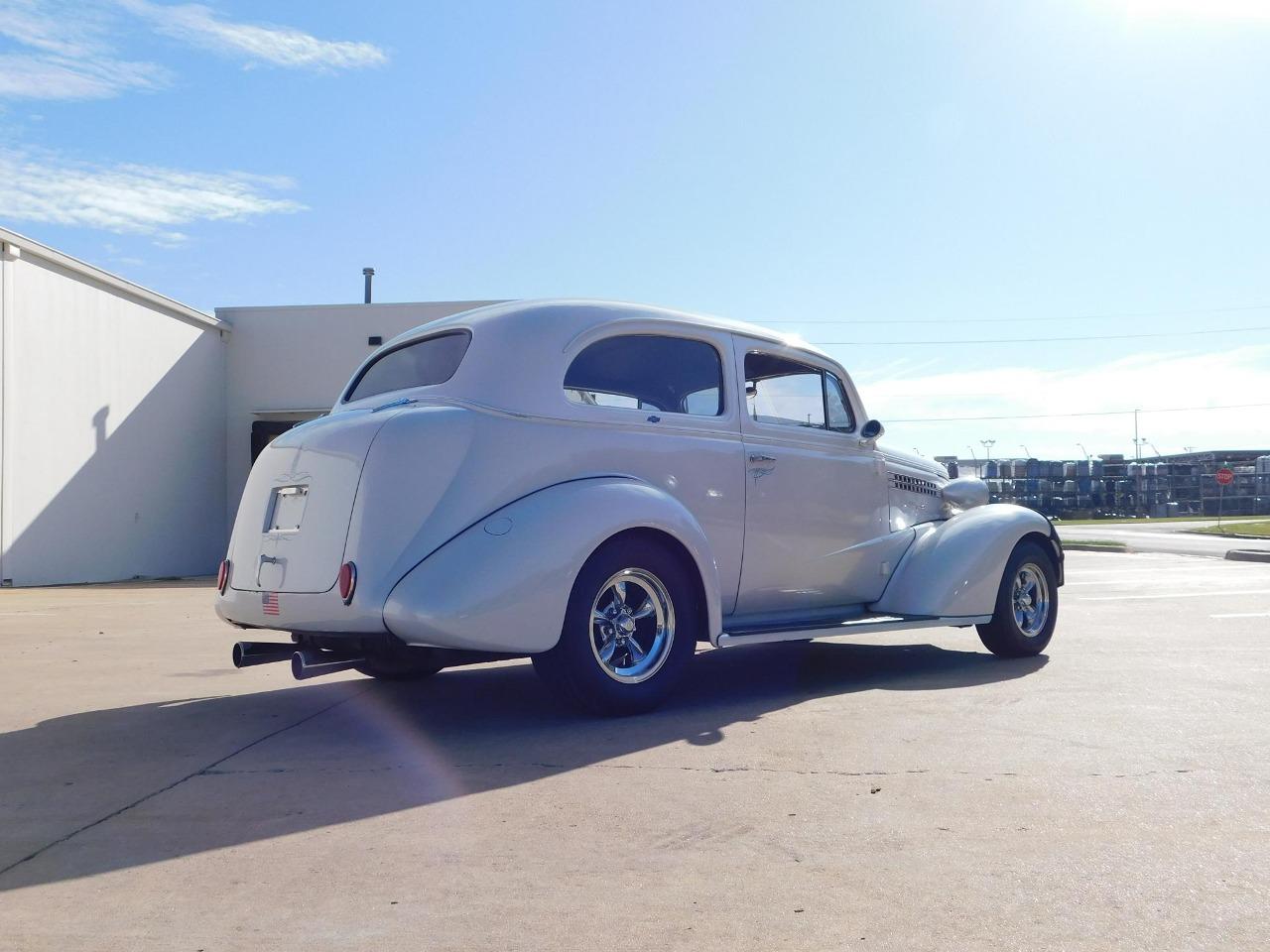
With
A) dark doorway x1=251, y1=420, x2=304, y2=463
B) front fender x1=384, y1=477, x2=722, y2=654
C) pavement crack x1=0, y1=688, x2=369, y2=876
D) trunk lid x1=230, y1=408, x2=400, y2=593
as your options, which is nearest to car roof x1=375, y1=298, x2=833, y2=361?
trunk lid x1=230, y1=408, x2=400, y2=593

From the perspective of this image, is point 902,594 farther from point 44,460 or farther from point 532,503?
point 44,460

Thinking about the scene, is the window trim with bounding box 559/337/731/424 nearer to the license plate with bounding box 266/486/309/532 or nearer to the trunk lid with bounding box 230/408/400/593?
the trunk lid with bounding box 230/408/400/593

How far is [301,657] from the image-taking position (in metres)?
4.75

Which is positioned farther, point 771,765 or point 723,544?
point 723,544

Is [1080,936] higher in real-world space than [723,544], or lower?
lower

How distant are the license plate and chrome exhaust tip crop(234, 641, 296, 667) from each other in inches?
20.9

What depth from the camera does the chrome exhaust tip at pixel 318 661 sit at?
4.72m

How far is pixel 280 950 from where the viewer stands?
2502 mm

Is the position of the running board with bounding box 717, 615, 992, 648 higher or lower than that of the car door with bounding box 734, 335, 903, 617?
lower

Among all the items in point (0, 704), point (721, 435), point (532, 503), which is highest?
point (721, 435)

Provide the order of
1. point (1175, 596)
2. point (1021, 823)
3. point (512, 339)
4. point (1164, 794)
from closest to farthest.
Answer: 1. point (1021, 823)
2. point (1164, 794)
3. point (512, 339)
4. point (1175, 596)

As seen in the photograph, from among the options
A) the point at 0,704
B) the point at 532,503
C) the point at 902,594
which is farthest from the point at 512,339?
the point at 0,704

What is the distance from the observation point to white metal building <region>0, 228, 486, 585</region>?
1728 centimetres

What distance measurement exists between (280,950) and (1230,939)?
214cm
